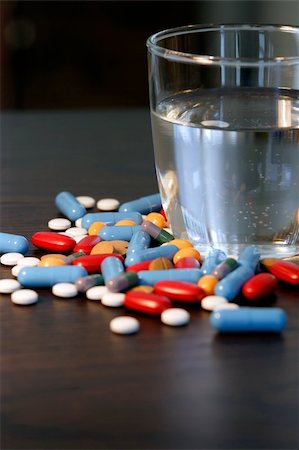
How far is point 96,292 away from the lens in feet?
2.71

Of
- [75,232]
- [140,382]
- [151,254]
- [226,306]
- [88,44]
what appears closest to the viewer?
[140,382]

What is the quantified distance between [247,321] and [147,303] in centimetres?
9

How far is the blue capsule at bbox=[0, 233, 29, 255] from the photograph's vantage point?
0.94 metres

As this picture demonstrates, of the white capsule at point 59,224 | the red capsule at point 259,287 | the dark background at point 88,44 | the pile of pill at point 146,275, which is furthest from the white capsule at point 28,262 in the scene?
the dark background at point 88,44

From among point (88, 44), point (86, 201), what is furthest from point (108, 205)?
point (88, 44)

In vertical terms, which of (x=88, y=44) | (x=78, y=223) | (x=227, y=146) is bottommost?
(x=88, y=44)

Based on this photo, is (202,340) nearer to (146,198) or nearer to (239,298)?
(239,298)

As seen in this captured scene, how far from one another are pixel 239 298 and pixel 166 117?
8.5 inches

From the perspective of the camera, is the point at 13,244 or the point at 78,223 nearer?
the point at 13,244

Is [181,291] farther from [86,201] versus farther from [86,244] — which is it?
[86,201]

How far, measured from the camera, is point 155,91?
0.96m

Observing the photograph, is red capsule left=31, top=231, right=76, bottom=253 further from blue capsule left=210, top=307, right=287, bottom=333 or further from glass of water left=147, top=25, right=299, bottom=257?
blue capsule left=210, top=307, right=287, bottom=333

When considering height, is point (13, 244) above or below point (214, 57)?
below

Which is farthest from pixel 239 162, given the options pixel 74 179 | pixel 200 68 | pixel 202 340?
pixel 74 179
